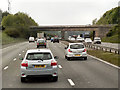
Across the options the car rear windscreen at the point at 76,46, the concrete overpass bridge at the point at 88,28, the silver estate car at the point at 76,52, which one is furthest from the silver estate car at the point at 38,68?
the concrete overpass bridge at the point at 88,28

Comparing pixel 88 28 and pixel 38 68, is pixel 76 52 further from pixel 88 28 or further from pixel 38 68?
pixel 88 28

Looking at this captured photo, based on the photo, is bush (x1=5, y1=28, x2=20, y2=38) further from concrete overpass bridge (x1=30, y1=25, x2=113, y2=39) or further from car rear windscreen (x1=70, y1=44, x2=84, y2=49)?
car rear windscreen (x1=70, y1=44, x2=84, y2=49)

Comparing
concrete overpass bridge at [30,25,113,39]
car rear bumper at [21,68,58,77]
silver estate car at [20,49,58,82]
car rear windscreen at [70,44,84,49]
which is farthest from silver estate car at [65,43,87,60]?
concrete overpass bridge at [30,25,113,39]

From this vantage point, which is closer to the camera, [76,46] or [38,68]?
[38,68]

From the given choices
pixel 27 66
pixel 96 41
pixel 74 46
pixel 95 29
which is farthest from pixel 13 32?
pixel 27 66

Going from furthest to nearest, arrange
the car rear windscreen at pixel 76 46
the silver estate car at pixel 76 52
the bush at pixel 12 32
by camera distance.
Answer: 1. the bush at pixel 12 32
2. the car rear windscreen at pixel 76 46
3. the silver estate car at pixel 76 52

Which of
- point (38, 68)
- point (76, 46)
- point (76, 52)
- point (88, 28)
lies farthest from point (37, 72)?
point (88, 28)

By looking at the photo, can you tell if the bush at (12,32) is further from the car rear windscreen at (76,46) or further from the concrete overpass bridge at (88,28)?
the car rear windscreen at (76,46)

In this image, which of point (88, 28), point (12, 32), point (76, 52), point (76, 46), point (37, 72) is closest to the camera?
point (37, 72)

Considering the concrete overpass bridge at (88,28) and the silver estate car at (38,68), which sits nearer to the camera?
the silver estate car at (38,68)

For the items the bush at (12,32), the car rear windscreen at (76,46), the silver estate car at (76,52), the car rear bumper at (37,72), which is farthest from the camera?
the bush at (12,32)

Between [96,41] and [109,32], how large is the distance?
4007 cm

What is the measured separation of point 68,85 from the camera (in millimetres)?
12047

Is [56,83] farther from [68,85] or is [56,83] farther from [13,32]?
[13,32]
